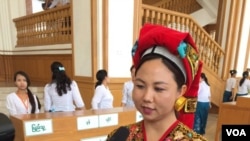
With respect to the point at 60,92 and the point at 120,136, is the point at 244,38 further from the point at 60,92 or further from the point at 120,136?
the point at 120,136

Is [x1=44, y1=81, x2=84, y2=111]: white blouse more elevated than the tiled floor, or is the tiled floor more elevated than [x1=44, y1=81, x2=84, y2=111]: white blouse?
[x1=44, y1=81, x2=84, y2=111]: white blouse

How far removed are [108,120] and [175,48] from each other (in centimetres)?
138

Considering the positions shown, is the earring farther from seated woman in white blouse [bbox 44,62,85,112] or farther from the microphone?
seated woman in white blouse [bbox 44,62,85,112]

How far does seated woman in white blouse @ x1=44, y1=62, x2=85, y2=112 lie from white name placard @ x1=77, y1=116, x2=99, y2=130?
38.6 inches

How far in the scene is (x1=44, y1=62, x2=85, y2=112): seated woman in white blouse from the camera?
270 centimetres

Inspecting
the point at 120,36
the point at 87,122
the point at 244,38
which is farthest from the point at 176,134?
the point at 244,38

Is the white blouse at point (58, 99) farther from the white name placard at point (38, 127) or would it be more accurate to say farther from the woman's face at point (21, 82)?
the white name placard at point (38, 127)

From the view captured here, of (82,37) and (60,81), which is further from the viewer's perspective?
(82,37)

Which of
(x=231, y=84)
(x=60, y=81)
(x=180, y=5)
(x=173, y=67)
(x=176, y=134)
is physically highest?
(x=180, y=5)

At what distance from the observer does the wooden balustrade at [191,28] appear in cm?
492

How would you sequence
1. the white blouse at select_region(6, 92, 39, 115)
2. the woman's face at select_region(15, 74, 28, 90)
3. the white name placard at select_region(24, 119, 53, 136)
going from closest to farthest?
the white name placard at select_region(24, 119, 53, 136) < the white blouse at select_region(6, 92, 39, 115) < the woman's face at select_region(15, 74, 28, 90)

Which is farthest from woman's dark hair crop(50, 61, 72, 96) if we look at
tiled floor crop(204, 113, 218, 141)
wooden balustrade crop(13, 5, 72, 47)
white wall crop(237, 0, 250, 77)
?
white wall crop(237, 0, 250, 77)

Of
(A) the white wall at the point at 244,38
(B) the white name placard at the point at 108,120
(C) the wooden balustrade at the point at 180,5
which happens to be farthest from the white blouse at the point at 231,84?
(B) the white name placard at the point at 108,120

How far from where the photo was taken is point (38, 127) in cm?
164
